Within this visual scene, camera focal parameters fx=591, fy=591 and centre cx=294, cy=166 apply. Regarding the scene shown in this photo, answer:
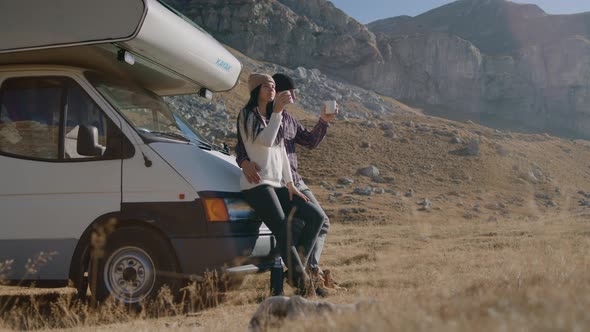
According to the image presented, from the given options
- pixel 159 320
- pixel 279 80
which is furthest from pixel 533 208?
pixel 159 320

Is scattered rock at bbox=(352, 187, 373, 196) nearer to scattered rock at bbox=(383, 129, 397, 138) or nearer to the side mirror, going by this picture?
scattered rock at bbox=(383, 129, 397, 138)

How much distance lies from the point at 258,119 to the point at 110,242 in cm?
173

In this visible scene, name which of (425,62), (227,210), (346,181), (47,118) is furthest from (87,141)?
(425,62)

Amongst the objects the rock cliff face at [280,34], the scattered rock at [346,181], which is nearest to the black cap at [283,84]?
the scattered rock at [346,181]

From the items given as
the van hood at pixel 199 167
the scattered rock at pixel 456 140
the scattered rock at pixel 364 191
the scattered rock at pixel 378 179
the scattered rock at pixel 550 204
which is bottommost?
the scattered rock at pixel 550 204

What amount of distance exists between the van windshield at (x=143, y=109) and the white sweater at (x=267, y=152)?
0.74m

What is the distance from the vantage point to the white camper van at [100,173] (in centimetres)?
507

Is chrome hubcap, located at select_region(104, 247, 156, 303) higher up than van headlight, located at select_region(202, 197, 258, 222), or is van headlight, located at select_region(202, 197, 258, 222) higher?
van headlight, located at select_region(202, 197, 258, 222)

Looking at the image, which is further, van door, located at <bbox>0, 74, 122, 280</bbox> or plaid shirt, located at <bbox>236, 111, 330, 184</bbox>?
plaid shirt, located at <bbox>236, 111, 330, 184</bbox>

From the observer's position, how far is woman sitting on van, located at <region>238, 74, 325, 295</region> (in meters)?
5.16

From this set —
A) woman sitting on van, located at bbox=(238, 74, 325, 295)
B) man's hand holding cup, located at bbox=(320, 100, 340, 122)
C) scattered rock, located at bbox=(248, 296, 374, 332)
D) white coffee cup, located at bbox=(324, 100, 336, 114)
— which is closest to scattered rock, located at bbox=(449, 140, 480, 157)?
man's hand holding cup, located at bbox=(320, 100, 340, 122)

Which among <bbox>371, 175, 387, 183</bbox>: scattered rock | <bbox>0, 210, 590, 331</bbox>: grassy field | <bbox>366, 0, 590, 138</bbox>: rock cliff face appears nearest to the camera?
<bbox>0, 210, 590, 331</bbox>: grassy field

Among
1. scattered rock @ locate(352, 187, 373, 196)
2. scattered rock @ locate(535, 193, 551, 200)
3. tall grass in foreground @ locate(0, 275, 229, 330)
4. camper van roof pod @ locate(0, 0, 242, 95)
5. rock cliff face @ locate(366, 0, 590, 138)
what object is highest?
rock cliff face @ locate(366, 0, 590, 138)

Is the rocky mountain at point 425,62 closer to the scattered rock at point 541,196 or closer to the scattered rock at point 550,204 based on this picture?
the scattered rock at point 541,196
